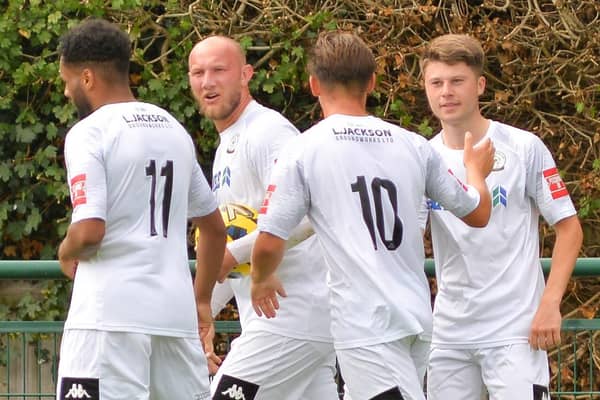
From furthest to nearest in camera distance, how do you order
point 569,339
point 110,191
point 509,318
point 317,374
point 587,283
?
point 587,283 < point 569,339 < point 317,374 < point 509,318 < point 110,191

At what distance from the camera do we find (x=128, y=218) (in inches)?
203

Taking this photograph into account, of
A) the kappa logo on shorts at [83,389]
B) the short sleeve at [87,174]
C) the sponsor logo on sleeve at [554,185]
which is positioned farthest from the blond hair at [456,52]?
the kappa logo on shorts at [83,389]

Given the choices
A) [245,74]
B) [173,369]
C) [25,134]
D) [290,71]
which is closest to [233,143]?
[245,74]

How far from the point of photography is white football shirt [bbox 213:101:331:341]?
21.0 feet

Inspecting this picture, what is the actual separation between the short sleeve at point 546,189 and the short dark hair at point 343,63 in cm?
104

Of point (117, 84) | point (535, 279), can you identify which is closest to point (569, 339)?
point (535, 279)

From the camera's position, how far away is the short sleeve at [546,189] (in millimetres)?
6148

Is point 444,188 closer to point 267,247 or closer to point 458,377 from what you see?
point 267,247

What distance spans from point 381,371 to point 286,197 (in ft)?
2.45

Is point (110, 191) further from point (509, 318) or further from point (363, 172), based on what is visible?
point (509, 318)

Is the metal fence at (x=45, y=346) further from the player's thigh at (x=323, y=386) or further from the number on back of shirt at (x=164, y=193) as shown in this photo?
the number on back of shirt at (x=164, y=193)

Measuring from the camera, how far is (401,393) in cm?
533

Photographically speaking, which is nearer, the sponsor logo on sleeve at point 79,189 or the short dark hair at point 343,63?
the sponsor logo on sleeve at point 79,189

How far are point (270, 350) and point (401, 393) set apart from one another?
3.88 feet
